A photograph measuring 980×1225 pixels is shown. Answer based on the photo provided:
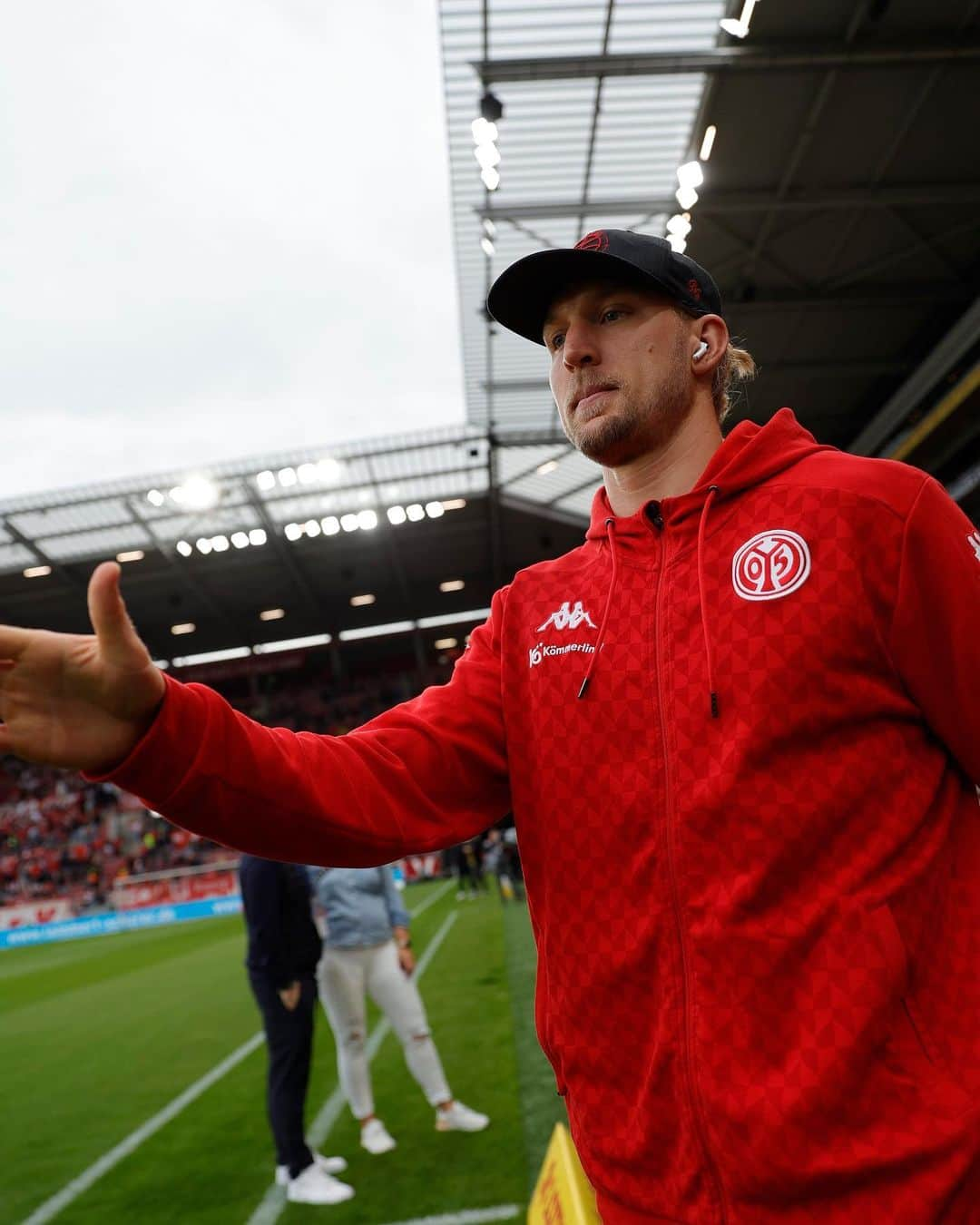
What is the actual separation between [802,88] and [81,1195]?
39.6 ft

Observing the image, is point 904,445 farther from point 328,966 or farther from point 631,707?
point 631,707

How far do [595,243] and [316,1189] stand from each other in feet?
15.7

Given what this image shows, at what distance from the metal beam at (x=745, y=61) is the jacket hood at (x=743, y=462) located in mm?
10231

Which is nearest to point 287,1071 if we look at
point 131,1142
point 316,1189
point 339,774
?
point 316,1189

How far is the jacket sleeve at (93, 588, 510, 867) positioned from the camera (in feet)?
4.78

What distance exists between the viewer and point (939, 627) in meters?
1.54

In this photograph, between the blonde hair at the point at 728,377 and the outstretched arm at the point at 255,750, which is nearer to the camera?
the outstretched arm at the point at 255,750

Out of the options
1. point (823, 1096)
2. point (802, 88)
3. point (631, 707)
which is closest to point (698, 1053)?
point (823, 1096)

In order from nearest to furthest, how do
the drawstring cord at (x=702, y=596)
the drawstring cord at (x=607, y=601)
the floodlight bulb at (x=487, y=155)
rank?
the drawstring cord at (x=702, y=596)
the drawstring cord at (x=607, y=601)
the floodlight bulb at (x=487, y=155)

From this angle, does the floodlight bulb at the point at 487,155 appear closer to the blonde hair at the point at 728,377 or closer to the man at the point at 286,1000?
the man at the point at 286,1000

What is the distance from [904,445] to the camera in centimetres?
1720

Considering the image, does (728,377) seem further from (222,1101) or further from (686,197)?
(686,197)

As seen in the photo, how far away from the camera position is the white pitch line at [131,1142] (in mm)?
5215

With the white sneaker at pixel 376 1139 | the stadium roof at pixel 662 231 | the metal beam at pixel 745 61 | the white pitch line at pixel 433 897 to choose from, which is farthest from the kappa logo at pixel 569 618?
the white pitch line at pixel 433 897
